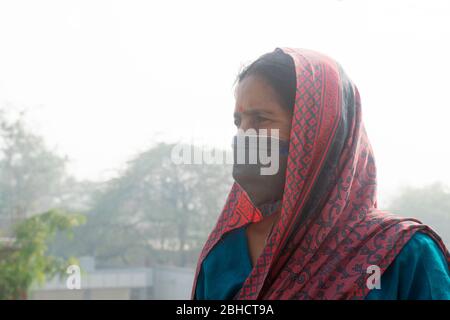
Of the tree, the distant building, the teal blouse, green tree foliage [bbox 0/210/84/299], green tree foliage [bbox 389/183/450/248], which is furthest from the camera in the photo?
the tree

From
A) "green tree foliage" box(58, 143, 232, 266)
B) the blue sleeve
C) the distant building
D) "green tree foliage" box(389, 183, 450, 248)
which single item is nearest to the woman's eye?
the blue sleeve

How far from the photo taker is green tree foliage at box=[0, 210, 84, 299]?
14.4ft

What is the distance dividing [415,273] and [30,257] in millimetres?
4147

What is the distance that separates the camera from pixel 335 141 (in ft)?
3.07

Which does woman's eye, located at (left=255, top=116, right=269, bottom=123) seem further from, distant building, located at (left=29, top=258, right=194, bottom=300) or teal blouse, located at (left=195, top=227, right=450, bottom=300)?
distant building, located at (left=29, top=258, right=194, bottom=300)

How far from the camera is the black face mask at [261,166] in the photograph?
996mm

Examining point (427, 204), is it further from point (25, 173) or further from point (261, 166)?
point (25, 173)

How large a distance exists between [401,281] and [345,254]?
10cm

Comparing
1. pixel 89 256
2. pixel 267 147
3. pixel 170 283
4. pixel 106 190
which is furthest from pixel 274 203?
pixel 106 190

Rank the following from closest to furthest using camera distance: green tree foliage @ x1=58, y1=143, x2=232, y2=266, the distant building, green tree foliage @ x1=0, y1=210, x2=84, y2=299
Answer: the distant building < green tree foliage @ x1=0, y1=210, x2=84, y2=299 < green tree foliage @ x1=58, y1=143, x2=232, y2=266

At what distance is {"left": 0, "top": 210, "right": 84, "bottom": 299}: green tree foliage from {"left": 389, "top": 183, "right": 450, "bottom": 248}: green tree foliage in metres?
2.79

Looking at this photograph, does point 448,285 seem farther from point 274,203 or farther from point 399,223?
point 274,203

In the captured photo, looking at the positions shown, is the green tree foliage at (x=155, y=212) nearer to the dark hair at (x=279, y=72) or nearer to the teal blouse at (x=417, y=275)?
the dark hair at (x=279, y=72)
